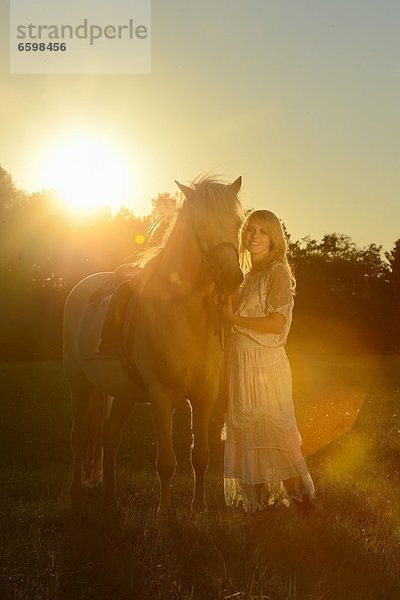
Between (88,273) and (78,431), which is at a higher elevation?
(88,273)

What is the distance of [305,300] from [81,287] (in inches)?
1897

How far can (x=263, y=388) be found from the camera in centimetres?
669

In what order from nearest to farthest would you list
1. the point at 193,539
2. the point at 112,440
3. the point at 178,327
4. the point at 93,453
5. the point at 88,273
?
the point at 193,539 < the point at 178,327 < the point at 112,440 < the point at 93,453 < the point at 88,273

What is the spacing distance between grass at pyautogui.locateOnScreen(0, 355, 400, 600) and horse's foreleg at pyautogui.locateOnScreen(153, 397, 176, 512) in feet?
0.69

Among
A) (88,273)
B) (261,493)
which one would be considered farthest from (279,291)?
(88,273)

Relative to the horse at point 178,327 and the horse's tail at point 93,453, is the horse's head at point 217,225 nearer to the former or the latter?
the horse at point 178,327

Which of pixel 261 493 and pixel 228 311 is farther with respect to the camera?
pixel 261 493

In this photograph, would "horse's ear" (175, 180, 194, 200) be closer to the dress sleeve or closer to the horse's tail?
the dress sleeve

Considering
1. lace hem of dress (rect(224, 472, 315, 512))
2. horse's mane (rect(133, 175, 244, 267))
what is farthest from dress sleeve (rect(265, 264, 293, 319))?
lace hem of dress (rect(224, 472, 315, 512))

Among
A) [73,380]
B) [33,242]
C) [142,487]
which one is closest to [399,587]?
[142,487]

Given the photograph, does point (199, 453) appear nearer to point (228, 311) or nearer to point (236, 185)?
point (228, 311)

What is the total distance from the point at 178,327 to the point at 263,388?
1005 mm

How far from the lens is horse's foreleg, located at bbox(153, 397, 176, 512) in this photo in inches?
254

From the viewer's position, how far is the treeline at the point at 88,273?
135 ft
